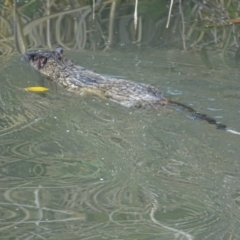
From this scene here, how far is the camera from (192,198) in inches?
148

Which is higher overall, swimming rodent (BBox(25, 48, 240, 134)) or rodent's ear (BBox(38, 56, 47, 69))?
rodent's ear (BBox(38, 56, 47, 69))

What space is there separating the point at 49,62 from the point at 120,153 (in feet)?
6.09

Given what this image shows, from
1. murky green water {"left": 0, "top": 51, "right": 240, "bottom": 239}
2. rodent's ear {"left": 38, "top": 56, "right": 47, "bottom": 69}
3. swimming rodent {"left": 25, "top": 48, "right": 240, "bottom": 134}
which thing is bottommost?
murky green water {"left": 0, "top": 51, "right": 240, "bottom": 239}

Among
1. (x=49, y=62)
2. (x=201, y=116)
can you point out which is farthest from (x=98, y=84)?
(x=201, y=116)

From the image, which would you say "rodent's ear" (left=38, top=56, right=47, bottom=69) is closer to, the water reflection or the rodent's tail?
the water reflection

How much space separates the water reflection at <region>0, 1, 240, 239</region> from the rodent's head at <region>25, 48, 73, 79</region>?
0.35 ft

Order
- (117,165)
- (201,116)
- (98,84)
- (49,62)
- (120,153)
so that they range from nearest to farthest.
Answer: (117,165)
(120,153)
(201,116)
(98,84)
(49,62)

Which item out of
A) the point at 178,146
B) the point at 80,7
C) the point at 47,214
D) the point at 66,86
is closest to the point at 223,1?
the point at 80,7

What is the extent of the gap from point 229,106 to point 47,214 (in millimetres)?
2095

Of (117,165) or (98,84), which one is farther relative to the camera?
(98,84)

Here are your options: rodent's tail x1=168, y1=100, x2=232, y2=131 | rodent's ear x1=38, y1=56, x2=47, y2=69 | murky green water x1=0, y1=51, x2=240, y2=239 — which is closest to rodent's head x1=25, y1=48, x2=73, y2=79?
rodent's ear x1=38, y1=56, x2=47, y2=69

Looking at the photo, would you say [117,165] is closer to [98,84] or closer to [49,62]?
[98,84]

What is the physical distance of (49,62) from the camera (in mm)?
5969

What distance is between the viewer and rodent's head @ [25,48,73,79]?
5.88 meters
